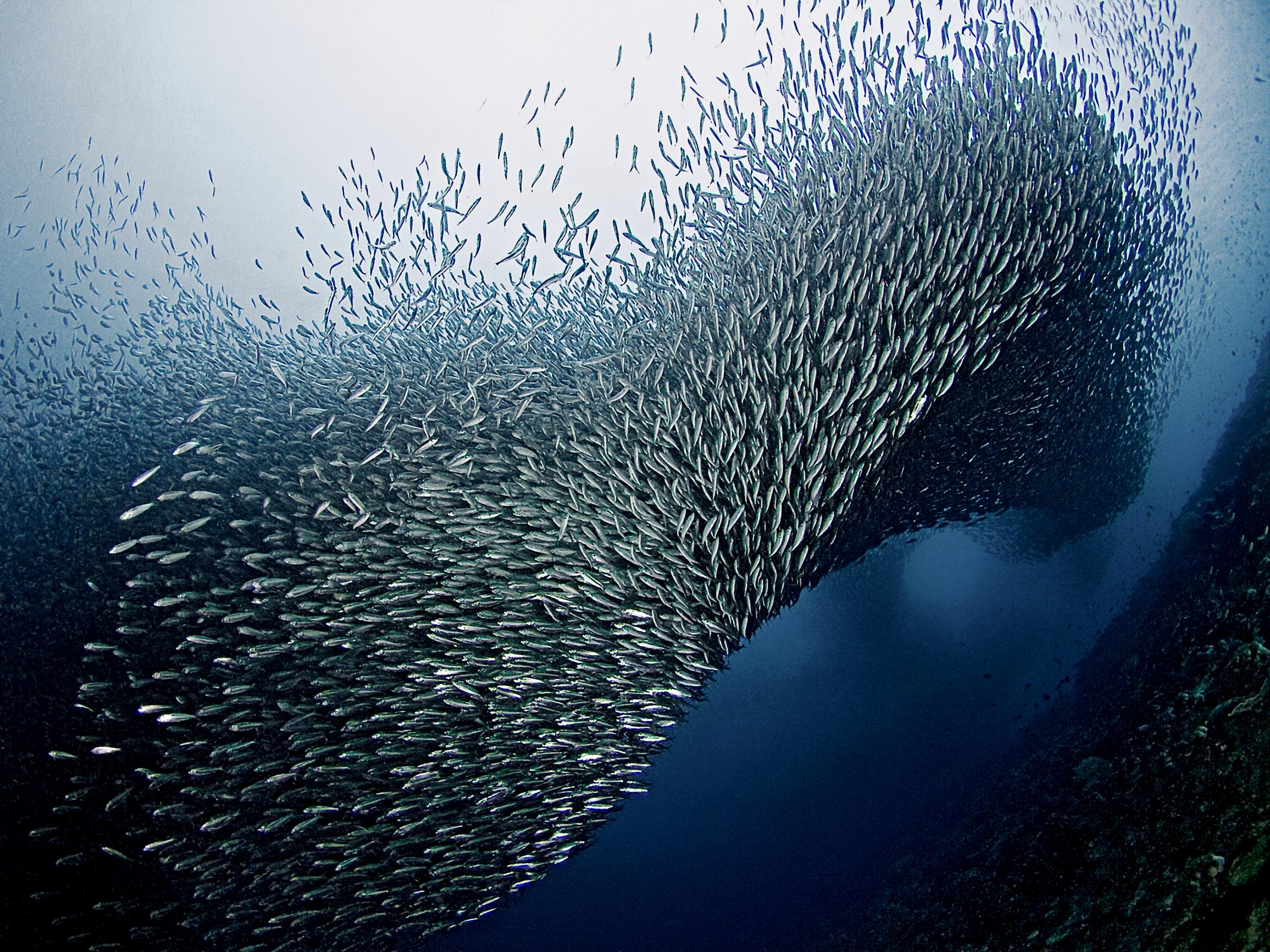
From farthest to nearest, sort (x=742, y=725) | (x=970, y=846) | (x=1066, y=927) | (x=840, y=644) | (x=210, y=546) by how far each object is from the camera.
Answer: (x=742, y=725), (x=840, y=644), (x=970, y=846), (x=210, y=546), (x=1066, y=927)

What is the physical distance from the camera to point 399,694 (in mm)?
4855

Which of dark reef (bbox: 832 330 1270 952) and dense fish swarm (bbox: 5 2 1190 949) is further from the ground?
dense fish swarm (bbox: 5 2 1190 949)

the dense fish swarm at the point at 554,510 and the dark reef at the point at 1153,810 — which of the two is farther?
the dense fish swarm at the point at 554,510

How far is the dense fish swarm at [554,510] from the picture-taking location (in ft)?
14.8

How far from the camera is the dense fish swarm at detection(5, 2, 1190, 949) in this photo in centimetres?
452

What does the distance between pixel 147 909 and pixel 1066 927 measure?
22.6 ft

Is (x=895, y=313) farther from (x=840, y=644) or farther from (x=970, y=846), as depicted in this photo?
(x=840, y=644)

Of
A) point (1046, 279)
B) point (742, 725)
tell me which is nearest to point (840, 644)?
point (742, 725)

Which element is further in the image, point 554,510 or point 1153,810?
point 554,510

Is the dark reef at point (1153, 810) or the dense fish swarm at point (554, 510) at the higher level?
the dense fish swarm at point (554, 510)

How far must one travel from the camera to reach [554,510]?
5.31m

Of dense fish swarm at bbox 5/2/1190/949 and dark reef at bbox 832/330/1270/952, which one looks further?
dense fish swarm at bbox 5/2/1190/949

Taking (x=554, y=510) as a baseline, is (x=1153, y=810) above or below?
below

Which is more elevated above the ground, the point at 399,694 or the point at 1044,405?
the point at 1044,405
